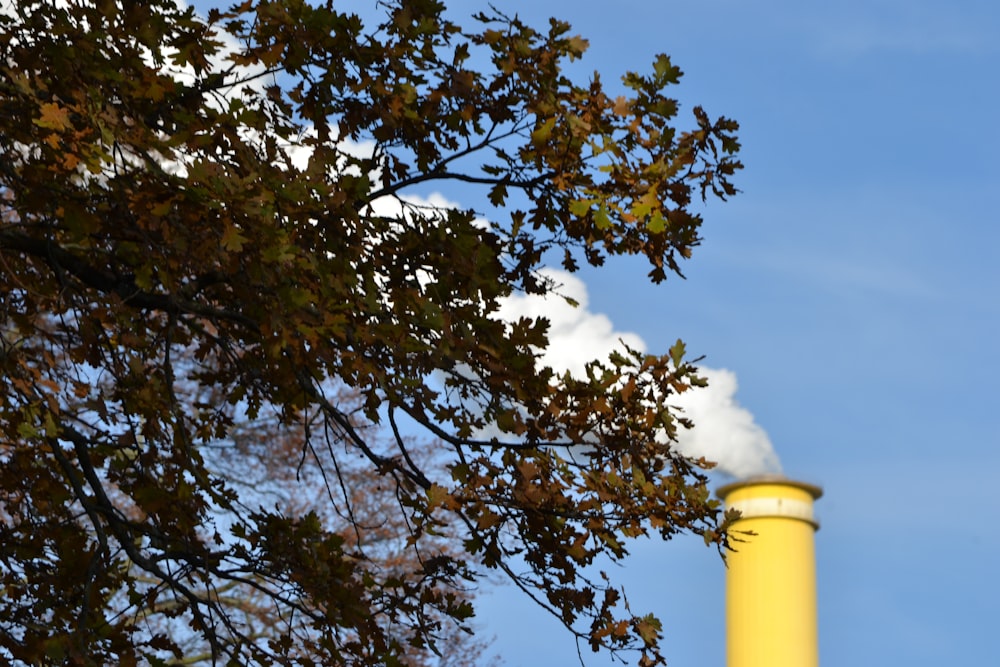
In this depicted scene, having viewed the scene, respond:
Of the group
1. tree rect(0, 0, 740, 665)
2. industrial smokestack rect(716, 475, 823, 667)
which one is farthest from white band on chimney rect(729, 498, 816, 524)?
tree rect(0, 0, 740, 665)

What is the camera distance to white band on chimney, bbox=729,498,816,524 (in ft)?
65.9

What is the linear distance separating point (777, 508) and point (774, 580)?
3.51ft

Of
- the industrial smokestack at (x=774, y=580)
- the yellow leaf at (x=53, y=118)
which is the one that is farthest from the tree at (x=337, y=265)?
the industrial smokestack at (x=774, y=580)

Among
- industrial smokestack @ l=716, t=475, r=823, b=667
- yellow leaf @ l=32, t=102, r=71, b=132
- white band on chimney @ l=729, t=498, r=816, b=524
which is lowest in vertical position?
yellow leaf @ l=32, t=102, r=71, b=132

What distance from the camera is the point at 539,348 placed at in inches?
226

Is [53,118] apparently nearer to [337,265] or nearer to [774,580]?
[337,265]

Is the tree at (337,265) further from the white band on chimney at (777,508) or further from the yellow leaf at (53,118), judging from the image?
the white band on chimney at (777,508)

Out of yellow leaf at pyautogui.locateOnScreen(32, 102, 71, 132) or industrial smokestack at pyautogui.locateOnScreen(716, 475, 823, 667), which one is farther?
industrial smokestack at pyautogui.locateOnScreen(716, 475, 823, 667)

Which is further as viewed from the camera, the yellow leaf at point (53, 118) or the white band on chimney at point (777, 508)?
the white band on chimney at point (777, 508)

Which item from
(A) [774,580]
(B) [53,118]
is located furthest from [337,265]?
(A) [774,580]

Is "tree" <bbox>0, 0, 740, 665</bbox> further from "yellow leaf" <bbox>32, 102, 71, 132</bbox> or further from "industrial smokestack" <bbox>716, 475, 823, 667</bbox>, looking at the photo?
"industrial smokestack" <bbox>716, 475, 823, 667</bbox>

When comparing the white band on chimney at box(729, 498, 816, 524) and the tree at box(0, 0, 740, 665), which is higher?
the white band on chimney at box(729, 498, 816, 524)

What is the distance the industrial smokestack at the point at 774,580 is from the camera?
1958cm

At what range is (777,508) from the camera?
20.1 meters
